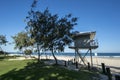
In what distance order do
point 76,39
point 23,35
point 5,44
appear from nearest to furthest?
point 76,39 < point 23,35 < point 5,44

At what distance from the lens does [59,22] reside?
2886cm

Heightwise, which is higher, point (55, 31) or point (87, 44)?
point (55, 31)

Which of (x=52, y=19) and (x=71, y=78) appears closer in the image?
(x=71, y=78)

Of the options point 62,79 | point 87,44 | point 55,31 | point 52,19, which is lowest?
point 62,79

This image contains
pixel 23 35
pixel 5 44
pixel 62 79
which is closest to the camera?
pixel 62 79

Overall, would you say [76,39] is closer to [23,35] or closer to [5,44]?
[23,35]

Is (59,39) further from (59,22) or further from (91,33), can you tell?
(91,33)

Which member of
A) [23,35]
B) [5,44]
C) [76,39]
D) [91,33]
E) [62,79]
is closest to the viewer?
[62,79]

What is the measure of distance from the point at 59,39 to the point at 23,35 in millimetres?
20120

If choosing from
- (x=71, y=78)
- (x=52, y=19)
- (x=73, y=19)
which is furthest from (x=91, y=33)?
(x=71, y=78)

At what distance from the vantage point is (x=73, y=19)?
2911cm

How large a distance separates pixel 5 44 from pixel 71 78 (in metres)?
60.0

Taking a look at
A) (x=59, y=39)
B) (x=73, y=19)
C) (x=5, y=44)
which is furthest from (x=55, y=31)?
(x=5, y=44)

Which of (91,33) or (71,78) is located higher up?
(91,33)
